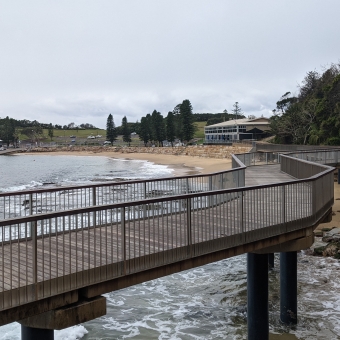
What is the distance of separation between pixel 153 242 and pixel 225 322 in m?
5.96

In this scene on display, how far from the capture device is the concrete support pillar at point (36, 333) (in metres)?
6.21

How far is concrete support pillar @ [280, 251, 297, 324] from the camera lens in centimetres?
1147

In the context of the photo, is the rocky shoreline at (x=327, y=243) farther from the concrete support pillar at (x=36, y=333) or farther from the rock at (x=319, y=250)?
the concrete support pillar at (x=36, y=333)

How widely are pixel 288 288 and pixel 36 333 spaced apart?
24.2 feet

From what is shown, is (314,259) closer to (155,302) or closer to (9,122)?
(155,302)

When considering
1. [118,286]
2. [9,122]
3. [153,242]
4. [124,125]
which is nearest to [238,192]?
[153,242]

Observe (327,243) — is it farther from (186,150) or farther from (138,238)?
(186,150)

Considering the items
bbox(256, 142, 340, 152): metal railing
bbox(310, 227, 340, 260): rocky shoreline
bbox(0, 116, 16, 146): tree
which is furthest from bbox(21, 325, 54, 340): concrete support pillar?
bbox(0, 116, 16, 146): tree

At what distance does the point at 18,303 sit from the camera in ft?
18.0

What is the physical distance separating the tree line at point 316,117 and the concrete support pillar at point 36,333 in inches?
1966

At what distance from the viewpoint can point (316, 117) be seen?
63156 millimetres

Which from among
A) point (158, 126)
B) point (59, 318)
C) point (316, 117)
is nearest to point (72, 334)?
point (59, 318)

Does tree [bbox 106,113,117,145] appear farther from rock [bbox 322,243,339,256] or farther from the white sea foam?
the white sea foam

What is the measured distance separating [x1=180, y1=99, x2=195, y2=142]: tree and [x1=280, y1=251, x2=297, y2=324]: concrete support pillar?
378ft
